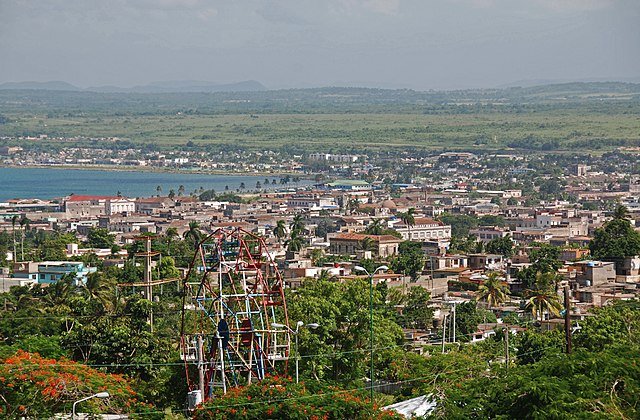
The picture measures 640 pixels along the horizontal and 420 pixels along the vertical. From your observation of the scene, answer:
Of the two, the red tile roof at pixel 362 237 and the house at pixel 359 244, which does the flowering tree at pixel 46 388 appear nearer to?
the house at pixel 359 244

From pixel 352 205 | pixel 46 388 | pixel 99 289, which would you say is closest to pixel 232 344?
pixel 46 388

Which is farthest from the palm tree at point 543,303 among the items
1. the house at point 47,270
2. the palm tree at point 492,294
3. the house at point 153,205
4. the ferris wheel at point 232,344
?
the house at point 153,205

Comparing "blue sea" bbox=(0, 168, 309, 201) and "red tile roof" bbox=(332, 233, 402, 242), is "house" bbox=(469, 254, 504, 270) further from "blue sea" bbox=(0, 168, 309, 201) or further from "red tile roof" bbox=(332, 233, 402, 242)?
"blue sea" bbox=(0, 168, 309, 201)

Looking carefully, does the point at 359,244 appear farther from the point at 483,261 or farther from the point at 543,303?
the point at 543,303

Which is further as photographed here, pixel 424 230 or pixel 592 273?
pixel 424 230

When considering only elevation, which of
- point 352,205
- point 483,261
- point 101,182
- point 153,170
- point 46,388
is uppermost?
point 46,388

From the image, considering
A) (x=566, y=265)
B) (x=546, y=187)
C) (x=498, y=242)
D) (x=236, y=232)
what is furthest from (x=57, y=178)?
(x=236, y=232)

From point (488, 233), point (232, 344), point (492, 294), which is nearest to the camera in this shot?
point (232, 344)
